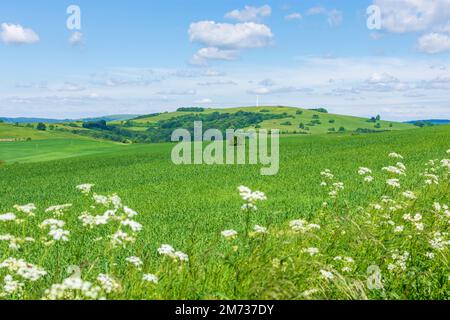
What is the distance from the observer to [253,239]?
6.36 meters

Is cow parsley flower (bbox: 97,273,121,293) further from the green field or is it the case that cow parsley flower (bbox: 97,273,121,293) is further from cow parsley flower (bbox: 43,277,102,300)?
cow parsley flower (bbox: 43,277,102,300)

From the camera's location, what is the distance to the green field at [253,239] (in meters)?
5.24

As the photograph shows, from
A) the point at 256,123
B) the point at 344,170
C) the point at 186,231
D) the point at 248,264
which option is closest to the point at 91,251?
the point at 186,231

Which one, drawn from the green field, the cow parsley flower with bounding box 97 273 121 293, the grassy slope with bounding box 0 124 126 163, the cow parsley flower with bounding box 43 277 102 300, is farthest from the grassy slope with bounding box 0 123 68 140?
the cow parsley flower with bounding box 43 277 102 300

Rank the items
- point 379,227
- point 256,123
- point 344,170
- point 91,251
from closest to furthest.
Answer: point 379,227 < point 91,251 < point 344,170 < point 256,123

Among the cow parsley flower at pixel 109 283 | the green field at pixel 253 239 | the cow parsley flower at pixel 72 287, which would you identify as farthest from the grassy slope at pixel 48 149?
the cow parsley flower at pixel 72 287

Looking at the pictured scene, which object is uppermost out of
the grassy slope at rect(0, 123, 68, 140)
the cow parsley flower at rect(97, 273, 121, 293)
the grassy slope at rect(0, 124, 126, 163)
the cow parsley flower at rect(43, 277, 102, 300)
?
the cow parsley flower at rect(43, 277, 102, 300)

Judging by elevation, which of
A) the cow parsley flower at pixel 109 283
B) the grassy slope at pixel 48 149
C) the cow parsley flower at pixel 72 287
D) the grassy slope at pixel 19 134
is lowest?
the grassy slope at pixel 48 149

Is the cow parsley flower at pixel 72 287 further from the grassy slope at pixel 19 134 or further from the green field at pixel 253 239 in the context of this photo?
the grassy slope at pixel 19 134

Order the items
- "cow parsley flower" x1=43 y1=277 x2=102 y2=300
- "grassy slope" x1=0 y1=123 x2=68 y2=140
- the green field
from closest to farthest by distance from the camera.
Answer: "cow parsley flower" x1=43 y1=277 x2=102 y2=300, the green field, "grassy slope" x1=0 y1=123 x2=68 y2=140

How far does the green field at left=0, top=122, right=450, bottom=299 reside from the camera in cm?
524

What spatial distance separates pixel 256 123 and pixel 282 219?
180m

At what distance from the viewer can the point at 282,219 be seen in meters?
13.9
